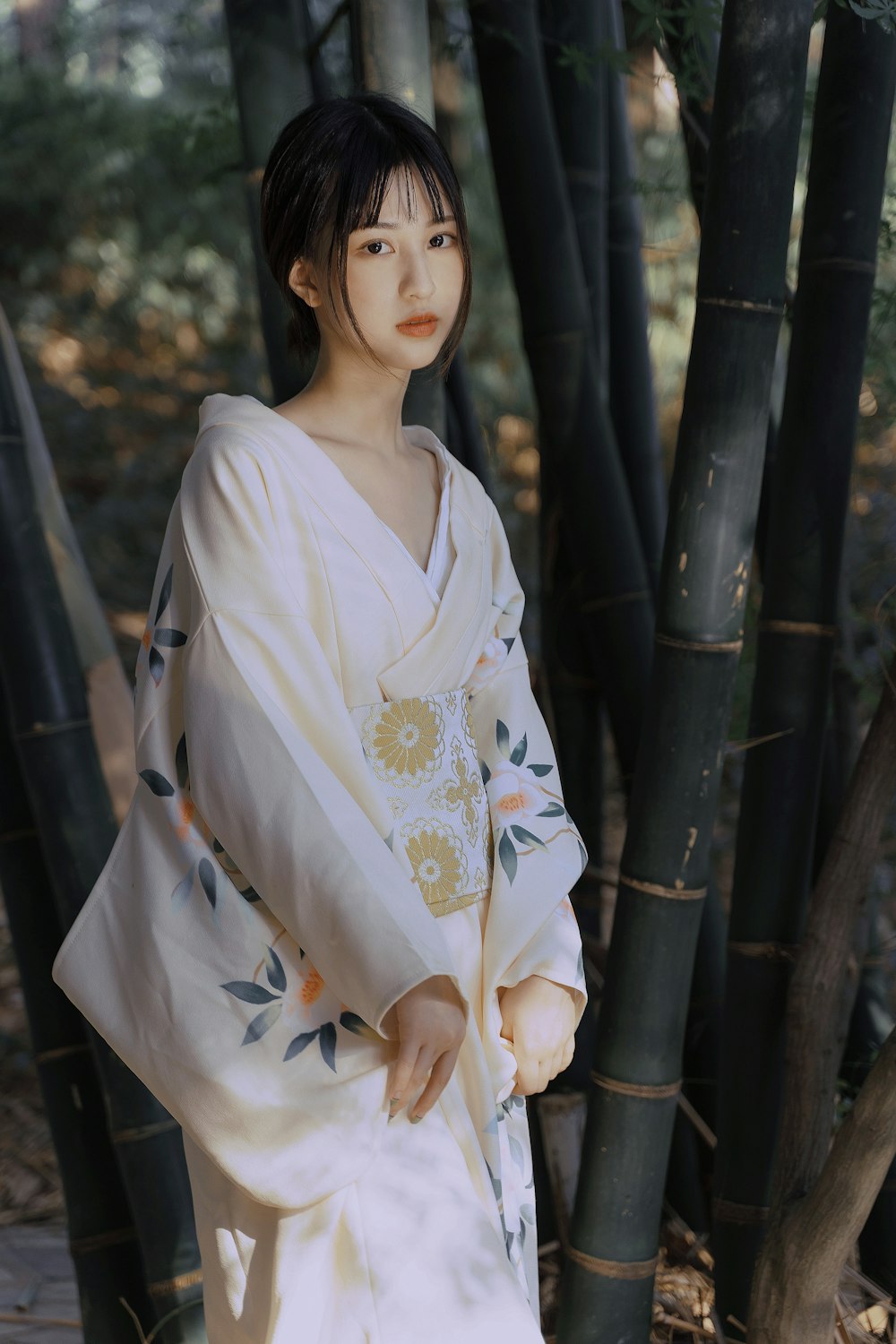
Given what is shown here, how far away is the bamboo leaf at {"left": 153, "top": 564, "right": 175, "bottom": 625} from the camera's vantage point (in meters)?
1.06

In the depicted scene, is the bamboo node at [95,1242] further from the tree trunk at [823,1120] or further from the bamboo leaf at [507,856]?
the bamboo leaf at [507,856]

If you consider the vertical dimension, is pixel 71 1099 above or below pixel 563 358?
below

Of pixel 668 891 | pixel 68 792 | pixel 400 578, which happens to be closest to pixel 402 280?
pixel 400 578

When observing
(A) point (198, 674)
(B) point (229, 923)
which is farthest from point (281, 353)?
(B) point (229, 923)

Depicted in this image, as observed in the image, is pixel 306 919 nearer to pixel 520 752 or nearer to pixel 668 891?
pixel 520 752

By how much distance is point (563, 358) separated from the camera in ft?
5.91

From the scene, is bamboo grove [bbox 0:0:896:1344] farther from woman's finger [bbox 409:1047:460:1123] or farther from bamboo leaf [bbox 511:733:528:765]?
woman's finger [bbox 409:1047:460:1123]

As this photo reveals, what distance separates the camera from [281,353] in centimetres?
158

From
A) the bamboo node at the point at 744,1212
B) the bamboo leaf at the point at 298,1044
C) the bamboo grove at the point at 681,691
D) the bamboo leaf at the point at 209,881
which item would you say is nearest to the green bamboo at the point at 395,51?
the bamboo grove at the point at 681,691

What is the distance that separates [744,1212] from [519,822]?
79 cm

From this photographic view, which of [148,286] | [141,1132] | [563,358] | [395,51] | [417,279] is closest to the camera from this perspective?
[417,279]

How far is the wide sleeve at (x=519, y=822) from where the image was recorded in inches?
43.9

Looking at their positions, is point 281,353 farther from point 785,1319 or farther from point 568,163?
point 785,1319

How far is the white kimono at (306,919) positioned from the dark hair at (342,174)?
141 mm
